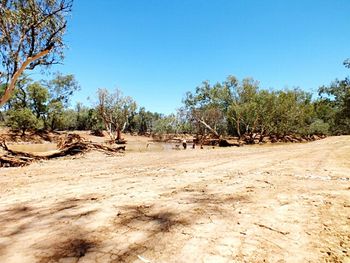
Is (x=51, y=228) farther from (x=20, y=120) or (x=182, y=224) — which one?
(x=20, y=120)

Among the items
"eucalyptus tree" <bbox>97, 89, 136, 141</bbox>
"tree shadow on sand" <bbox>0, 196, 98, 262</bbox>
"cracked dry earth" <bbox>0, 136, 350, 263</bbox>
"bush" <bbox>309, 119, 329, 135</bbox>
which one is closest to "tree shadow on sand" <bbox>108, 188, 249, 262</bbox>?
"cracked dry earth" <bbox>0, 136, 350, 263</bbox>

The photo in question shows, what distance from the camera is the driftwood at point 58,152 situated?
14.0 metres

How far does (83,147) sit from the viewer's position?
64.6ft

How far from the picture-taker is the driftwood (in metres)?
14.0

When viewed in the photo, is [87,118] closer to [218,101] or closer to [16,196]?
[218,101]

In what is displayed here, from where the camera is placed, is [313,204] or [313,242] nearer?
[313,242]

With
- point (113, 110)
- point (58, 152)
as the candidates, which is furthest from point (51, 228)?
point (113, 110)

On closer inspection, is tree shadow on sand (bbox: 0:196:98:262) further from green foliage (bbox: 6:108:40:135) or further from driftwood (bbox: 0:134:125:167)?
green foliage (bbox: 6:108:40:135)

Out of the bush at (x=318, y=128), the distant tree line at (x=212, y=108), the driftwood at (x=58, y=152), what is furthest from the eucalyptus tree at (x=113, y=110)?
the bush at (x=318, y=128)

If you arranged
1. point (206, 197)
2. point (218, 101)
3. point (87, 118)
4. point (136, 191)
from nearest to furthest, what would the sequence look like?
point (206, 197), point (136, 191), point (218, 101), point (87, 118)

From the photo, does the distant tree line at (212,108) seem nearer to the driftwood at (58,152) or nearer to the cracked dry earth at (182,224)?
the driftwood at (58,152)

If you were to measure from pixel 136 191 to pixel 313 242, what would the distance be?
12.4 ft

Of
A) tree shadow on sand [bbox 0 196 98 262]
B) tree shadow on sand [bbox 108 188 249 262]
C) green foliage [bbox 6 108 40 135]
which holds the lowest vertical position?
tree shadow on sand [bbox 0 196 98 262]

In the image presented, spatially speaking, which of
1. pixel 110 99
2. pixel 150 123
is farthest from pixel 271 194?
pixel 150 123
